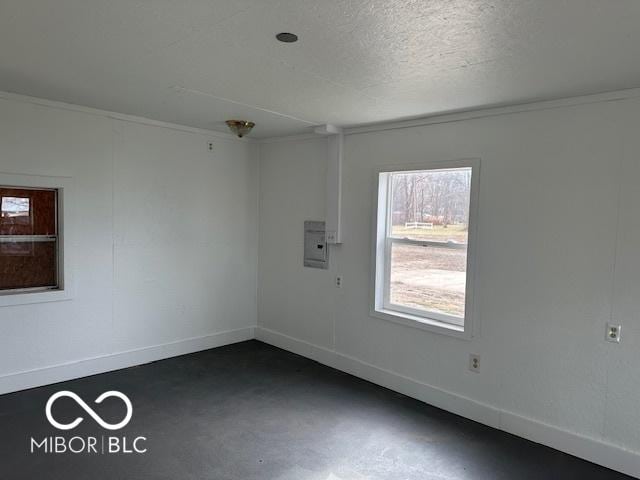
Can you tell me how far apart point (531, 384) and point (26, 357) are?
3921 millimetres

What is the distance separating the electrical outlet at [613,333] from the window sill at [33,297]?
13.5 feet

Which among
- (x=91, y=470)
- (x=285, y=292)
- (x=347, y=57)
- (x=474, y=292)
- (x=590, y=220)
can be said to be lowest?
(x=91, y=470)

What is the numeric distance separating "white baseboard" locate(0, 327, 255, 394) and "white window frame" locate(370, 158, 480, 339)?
1.91m

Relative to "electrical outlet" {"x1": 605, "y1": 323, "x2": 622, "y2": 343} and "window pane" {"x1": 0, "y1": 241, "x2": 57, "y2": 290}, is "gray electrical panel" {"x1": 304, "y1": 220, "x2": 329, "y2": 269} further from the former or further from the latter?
"electrical outlet" {"x1": 605, "y1": 323, "x2": 622, "y2": 343}

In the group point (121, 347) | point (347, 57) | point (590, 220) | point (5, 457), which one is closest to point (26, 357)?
point (121, 347)

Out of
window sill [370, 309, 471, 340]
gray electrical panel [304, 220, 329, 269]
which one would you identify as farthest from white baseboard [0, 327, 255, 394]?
window sill [370, 309, 471, 340]

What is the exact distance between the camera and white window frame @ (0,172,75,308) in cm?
360

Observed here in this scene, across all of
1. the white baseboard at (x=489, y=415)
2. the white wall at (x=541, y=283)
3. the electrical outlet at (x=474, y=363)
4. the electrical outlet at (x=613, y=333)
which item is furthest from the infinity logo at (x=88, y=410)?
the electrical outlet at (x=613, y=333)

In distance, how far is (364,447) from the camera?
9.64 feet

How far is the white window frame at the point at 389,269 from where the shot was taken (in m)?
3.39

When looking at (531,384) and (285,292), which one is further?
(285,292)

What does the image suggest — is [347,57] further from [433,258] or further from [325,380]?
[325,380]

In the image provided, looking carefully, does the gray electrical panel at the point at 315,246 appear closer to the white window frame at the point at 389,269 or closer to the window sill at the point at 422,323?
the white window frame at the point at 389,269

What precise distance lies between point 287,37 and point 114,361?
3426 millimetres
